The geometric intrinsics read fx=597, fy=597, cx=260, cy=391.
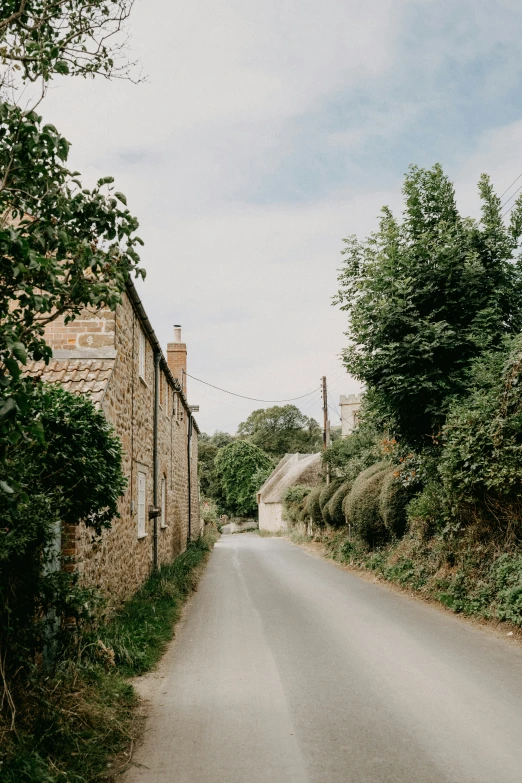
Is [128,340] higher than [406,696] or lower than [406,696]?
higher

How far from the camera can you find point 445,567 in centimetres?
1183

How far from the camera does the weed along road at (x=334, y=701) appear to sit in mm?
4551

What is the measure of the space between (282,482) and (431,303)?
3986 cm

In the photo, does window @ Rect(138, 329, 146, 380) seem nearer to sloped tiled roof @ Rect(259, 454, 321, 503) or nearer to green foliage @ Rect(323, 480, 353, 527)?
green foliage @ Rect(323, 480, 353, 527)

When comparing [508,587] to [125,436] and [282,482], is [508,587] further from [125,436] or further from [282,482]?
[282,482]

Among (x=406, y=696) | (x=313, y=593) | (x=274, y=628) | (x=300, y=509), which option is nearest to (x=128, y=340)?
(x=274, y=628)

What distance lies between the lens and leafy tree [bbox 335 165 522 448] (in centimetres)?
1264

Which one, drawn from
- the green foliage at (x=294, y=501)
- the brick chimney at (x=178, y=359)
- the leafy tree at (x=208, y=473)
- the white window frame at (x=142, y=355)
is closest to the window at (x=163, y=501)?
the white window frame at (x=142, y=355)

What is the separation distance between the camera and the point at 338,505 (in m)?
23.9

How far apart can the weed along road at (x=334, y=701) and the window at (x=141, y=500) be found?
279cm

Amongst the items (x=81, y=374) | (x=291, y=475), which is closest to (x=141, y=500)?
(x=81, y=374)

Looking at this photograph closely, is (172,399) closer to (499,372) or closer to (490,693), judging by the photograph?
(499,372)

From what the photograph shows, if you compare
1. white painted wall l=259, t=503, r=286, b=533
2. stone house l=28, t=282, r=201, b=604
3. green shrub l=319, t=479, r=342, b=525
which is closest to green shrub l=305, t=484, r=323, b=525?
green shrub l=319, t=479, r=342, b=525

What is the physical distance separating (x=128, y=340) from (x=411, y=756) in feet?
28.5
